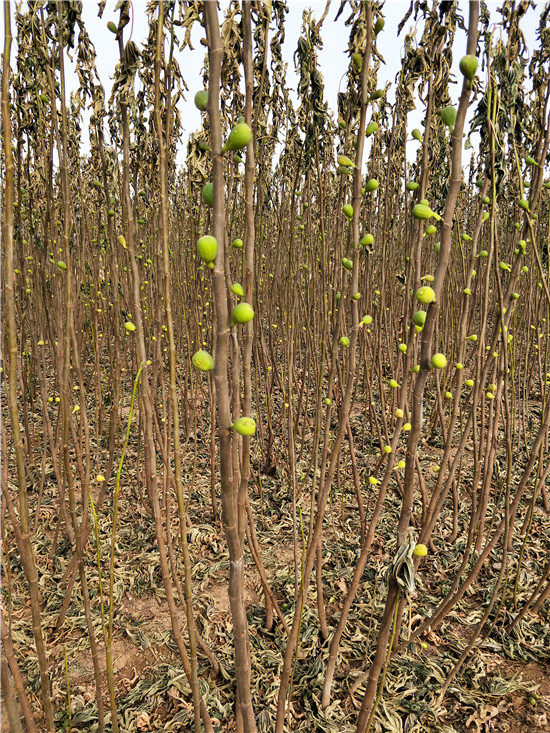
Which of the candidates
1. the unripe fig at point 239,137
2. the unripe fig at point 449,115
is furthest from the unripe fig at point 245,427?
the unripe fig at point 449,115

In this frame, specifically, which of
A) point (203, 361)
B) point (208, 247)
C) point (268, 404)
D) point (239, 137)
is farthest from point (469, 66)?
point (268, 404)

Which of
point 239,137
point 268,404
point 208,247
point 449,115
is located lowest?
point 268,404

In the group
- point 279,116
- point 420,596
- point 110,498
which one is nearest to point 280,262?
point 279,116

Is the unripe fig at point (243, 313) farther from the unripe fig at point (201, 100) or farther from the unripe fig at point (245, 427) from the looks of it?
the unripe fig at point (201, 100)

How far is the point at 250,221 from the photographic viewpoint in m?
1.07

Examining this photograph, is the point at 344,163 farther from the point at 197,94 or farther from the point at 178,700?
the point at 178,700

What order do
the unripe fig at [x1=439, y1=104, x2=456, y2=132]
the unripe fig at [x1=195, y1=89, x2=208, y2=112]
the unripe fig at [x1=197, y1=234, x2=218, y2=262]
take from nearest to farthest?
the unripe fig at [x1=197, y1=234, x2=218, y2=262]
the unripe fig at [x1=195, y1=89, x2=208, y2=112]
the unripe fig at [x1=439, y1=104, x2=456, y2=132]

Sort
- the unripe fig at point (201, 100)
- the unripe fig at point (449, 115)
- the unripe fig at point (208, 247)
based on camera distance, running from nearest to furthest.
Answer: the unripe fig at point (208, 247) → the unripe fig at point (201, 100) → the unripe fig at point (449, 115)

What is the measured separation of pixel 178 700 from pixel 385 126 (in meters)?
4.00

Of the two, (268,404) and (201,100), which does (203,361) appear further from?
(268,404)

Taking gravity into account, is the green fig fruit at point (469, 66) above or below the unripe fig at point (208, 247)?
above

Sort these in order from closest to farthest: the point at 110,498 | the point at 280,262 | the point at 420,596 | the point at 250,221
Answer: the point at 250,221 < the point at 420,596 < the point at 110,498 < the point at 280,262

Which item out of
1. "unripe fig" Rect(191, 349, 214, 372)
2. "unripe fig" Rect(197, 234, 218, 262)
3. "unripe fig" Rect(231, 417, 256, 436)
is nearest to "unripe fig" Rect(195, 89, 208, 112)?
"unripe fig" Rect(197, 234, 218, 262)

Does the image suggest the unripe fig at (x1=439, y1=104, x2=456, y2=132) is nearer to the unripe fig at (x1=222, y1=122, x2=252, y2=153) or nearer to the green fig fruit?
the green fig fruit
